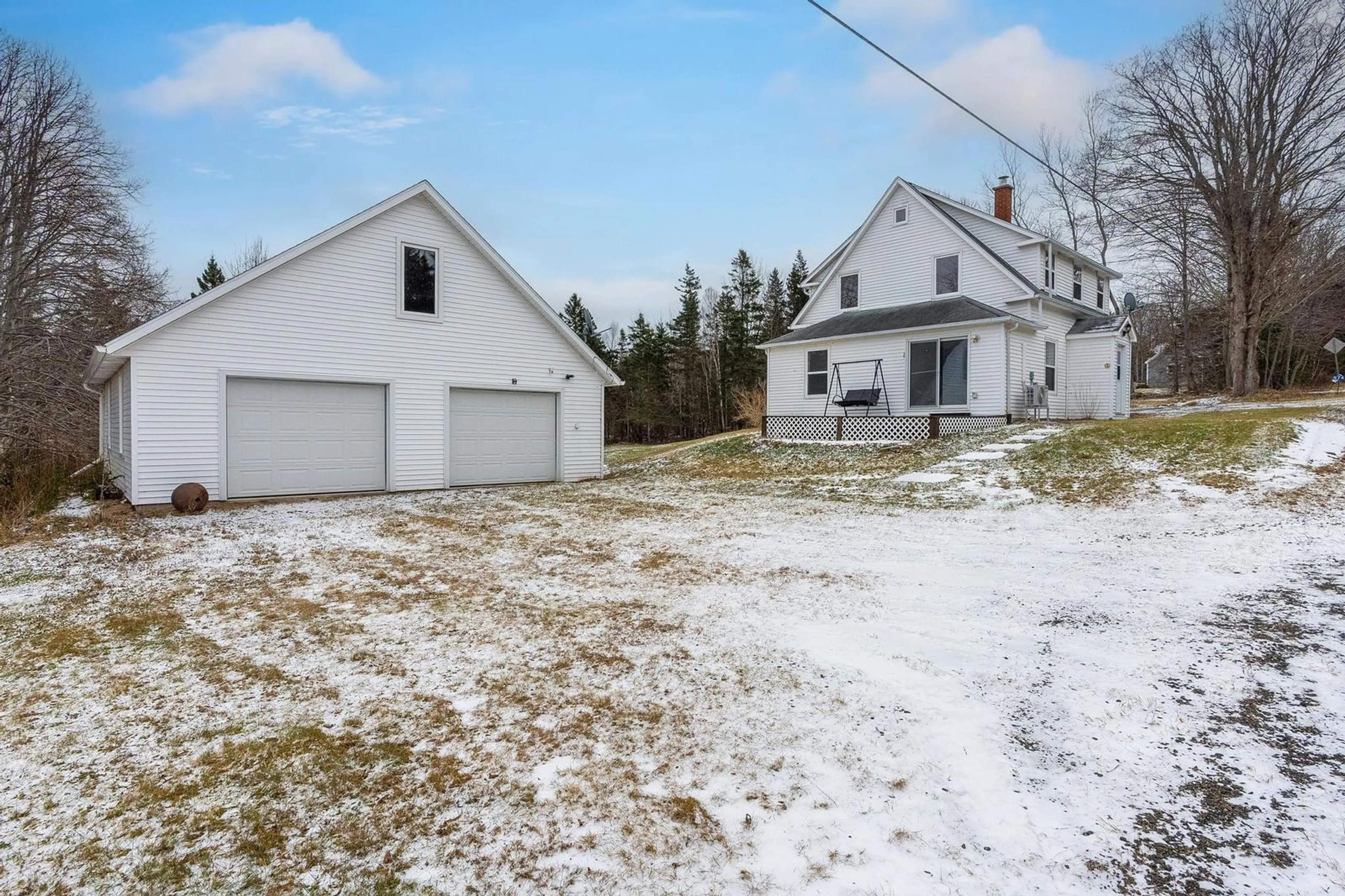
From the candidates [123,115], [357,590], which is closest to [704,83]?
[357,590]

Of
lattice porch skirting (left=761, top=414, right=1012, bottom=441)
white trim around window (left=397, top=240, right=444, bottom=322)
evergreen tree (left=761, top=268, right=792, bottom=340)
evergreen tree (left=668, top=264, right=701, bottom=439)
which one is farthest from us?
evergreen tree (left=761, top=268, right=792, bottom=340)

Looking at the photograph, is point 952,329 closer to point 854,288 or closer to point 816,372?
point 816,372

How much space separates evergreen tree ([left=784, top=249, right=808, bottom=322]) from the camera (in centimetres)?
3897

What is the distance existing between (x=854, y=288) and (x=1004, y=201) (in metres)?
5.59

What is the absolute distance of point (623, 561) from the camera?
6.33 m

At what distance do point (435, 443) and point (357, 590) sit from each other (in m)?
7.76

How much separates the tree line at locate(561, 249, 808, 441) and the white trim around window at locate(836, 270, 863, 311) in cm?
1683

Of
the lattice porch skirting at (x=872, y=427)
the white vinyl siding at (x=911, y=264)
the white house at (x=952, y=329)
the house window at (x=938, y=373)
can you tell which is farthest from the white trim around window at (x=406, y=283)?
the white vinyl siding at (x=911, y=264)

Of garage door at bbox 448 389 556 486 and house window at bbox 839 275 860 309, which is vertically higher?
house window at bbox 839 275 860 309

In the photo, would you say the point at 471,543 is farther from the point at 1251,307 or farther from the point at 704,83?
the point at 1251,307

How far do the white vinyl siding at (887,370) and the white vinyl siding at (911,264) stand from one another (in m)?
2.12

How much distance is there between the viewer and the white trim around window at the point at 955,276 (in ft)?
58.5

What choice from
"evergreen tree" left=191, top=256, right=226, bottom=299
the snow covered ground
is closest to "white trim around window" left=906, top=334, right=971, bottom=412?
the snow covered ground

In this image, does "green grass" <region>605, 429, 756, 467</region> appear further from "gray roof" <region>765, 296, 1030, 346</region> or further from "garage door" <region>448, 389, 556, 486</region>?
"garage door" <region>448, 389, 556, 486</region>
